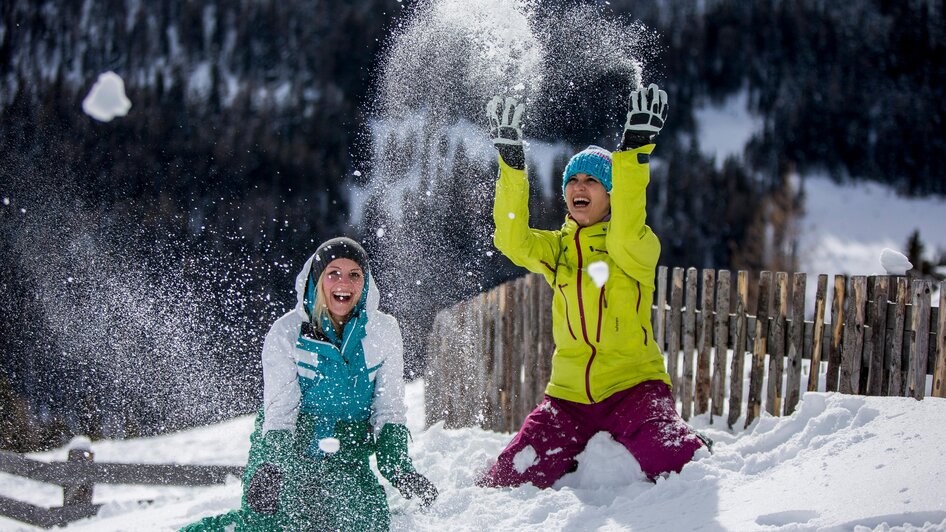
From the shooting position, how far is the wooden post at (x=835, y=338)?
455 centimetres

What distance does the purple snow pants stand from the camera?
3312 millimetres

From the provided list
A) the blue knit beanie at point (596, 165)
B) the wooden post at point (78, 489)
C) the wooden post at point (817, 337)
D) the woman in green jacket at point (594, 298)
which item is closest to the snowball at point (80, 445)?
the wooden post at point (78, 489)

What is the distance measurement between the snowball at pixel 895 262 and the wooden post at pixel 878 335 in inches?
5.5

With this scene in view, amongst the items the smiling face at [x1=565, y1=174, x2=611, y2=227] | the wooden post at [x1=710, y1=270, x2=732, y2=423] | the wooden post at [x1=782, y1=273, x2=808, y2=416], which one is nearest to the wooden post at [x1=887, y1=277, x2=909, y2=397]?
the wooden post at [x1=782, y1=273, x2=808, y2=416]

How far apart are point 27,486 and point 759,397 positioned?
10.1 metres

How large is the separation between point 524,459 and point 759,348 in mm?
A: 2174

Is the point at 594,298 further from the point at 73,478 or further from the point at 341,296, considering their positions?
the point at 73,478

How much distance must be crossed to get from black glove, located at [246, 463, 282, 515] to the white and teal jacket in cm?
24

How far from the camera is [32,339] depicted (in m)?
33.2

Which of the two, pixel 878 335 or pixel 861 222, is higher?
pixel 861 222

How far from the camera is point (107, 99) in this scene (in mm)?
60344

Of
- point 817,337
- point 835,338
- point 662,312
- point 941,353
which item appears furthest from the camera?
point 662,312

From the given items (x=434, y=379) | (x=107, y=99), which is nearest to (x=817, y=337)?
(x=434, y=379)

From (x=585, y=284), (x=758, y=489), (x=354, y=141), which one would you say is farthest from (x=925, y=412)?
(x=354, y=141)
